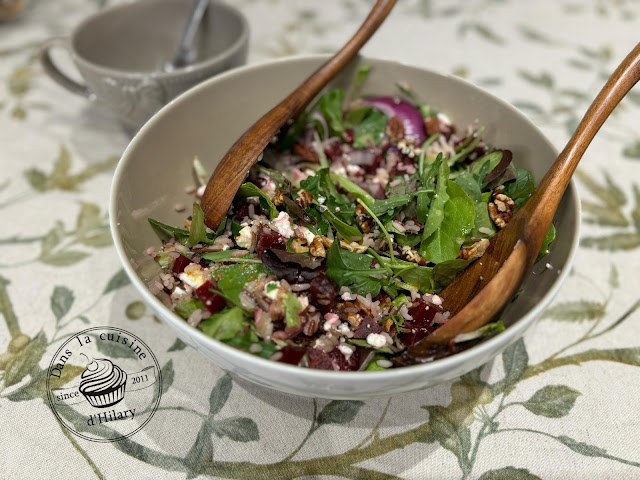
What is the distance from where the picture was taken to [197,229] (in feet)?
3.55

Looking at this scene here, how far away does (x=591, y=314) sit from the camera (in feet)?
4.05

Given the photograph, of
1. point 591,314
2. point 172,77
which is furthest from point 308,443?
point 172,77

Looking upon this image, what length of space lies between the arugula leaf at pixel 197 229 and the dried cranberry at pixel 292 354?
356mm

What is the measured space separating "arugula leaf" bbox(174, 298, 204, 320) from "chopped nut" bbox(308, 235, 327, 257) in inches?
9.8

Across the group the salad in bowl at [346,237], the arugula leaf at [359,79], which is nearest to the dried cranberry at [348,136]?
the salad in bowl at [346,237]

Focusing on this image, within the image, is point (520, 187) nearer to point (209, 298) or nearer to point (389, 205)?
point (389, 205)

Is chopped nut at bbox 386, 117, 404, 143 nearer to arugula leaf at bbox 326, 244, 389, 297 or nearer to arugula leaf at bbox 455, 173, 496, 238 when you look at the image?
arugula leaf at bbox 455, 173, 496, 238

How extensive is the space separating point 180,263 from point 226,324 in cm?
22

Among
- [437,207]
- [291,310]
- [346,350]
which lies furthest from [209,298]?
[437,207]

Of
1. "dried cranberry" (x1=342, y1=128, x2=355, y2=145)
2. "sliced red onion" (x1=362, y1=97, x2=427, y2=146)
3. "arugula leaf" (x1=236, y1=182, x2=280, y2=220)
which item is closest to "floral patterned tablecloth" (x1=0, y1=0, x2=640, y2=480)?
"arugula leaf" (x1=236, y1=182, x2=280, y2=220)

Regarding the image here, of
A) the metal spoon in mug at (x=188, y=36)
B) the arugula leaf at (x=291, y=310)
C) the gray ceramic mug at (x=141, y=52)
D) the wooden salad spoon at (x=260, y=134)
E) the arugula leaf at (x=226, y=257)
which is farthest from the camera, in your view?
the metal spoon in mug at (x=188, y=36)

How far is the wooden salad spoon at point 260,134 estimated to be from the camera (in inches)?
44.2

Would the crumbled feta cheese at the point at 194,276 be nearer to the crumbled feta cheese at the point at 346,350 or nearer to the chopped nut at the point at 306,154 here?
the crumbled feta cheese at the point at 346,350

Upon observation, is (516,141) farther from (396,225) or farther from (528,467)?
(528,467)
